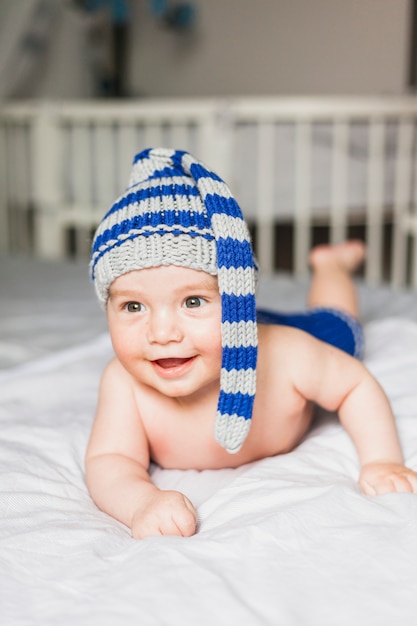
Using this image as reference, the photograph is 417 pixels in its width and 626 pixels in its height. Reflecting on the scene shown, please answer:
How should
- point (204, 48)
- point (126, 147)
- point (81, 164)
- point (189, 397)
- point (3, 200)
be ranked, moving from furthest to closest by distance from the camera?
point (204, 48)
point (3, 200)
point (81, 164)
point (126, 147)
point (189, 397)

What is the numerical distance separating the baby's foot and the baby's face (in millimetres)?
736

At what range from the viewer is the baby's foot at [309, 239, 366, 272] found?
58.7 inches

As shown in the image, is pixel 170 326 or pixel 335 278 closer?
pixel 170 326

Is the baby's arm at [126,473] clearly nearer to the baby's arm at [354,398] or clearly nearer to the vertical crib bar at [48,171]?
the baby's arm at [354,398]

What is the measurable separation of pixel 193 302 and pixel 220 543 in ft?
0.79

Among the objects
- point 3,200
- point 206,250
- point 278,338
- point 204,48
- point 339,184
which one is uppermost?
point 204,48

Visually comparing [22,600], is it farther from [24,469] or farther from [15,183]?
[15,183]

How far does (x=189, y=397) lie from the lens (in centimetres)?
89

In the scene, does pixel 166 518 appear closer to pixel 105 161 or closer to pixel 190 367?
pixel 190 367

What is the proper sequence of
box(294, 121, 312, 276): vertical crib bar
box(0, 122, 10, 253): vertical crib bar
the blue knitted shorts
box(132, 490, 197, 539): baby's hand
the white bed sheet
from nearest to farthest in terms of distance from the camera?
the white bed sheet, box(132, 490, 197, 539): baby's hand, the blue knitted shorts, box(294, 121, 312, 276): vertical crib bar, box(0, 122, 10, 253): vertical crib bar

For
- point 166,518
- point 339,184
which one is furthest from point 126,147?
point 166,518

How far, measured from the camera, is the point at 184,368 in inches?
30.8

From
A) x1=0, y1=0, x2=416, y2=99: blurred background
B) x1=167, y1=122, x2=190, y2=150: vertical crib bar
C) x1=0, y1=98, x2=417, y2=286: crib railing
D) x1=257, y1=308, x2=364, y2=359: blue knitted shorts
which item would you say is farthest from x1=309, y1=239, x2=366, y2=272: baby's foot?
x1=0, y1=0, x2=416, y2=99: blurred background

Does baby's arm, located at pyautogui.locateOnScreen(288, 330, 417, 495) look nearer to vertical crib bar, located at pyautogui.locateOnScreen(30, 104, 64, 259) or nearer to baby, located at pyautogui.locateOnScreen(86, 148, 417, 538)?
baby, located at pyautogui.locateOnScreen(86, 148, 417, 538)
